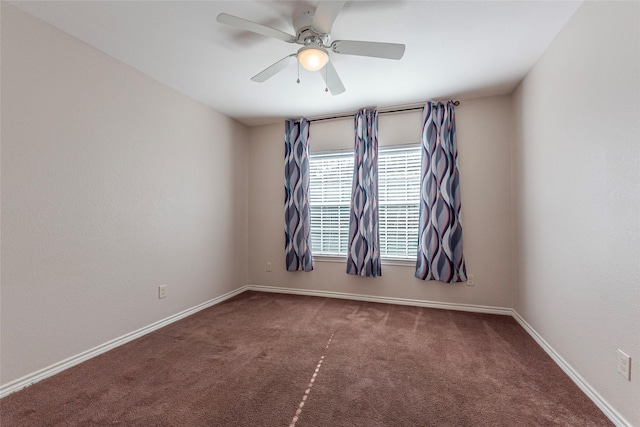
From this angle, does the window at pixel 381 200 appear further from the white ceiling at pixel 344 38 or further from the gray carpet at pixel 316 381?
the gray carpet at pixel 316 381

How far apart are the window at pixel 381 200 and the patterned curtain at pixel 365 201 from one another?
0.50 feet

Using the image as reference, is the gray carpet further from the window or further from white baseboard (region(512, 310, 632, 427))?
the window

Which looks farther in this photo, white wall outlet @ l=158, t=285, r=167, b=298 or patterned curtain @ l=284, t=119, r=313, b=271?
patterned curtain @ l=284, t=119, r=313, b=271

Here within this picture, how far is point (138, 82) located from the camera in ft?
8.67

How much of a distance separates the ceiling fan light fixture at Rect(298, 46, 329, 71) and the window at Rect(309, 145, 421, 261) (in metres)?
1.85

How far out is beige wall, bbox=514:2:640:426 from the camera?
143cm

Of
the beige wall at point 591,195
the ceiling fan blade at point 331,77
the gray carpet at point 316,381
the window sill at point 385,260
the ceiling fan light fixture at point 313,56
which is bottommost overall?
the gray carpet at point 316,381

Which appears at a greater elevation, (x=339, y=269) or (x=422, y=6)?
(x=422, y=6)

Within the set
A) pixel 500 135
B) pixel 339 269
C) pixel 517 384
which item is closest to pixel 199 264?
pixel 339 269

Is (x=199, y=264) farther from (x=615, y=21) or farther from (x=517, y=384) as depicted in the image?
(x=615, y=21)

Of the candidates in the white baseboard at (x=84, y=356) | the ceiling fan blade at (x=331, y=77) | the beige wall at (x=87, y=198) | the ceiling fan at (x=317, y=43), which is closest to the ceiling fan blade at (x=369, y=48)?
the ceiling fan at (x=317, y=43)

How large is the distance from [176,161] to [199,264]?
1.23m

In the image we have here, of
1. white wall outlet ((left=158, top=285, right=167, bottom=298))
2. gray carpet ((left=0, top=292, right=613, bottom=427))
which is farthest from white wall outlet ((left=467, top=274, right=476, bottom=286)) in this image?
white wall outlet ((left=158, top=285, right=167, bottom=298))

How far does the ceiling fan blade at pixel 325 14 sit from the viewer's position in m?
1.57
